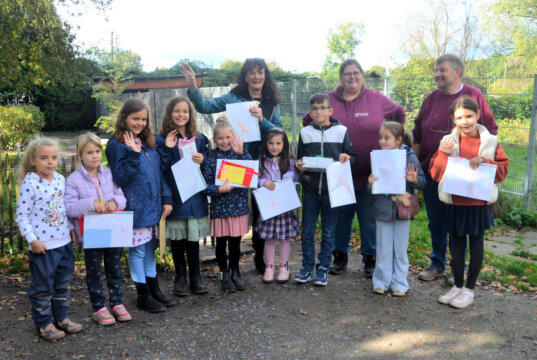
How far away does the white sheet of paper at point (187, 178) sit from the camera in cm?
400

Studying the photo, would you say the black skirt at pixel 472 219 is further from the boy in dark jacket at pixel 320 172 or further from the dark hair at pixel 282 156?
the dark hair at pixel 282 156

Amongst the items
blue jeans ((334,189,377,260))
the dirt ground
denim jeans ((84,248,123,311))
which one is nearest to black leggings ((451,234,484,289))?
the dirt ground

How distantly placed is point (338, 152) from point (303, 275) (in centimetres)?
129

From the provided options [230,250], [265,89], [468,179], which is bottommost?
[230,250]

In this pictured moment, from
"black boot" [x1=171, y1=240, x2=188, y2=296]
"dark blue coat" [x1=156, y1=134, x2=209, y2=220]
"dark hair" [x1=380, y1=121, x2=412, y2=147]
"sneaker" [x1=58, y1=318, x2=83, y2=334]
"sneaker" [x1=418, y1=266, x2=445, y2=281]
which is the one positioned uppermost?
"dark hair" [x1=380, y1=121, x2=412, y2=147]

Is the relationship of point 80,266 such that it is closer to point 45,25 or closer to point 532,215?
point 45,25

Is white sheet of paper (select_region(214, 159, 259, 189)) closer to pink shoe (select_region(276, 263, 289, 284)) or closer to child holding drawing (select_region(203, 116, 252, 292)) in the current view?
child holding drawing (select_region(203, 116, 252, 292))

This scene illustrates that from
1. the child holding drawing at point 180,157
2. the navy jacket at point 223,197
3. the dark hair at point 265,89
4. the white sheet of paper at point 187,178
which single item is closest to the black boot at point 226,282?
the child holding drawing at point 180,157

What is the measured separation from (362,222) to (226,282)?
1.55 meters

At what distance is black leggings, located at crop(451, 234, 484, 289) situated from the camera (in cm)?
406

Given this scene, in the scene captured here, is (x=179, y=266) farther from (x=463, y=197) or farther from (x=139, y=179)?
(x=463, y=197)

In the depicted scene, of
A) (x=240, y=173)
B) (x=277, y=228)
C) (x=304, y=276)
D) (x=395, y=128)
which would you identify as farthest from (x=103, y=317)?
(x=395, y=128)

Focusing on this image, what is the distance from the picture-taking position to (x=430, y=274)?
478 centimetres

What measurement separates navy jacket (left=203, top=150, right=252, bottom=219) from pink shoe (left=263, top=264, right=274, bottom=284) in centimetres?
72
